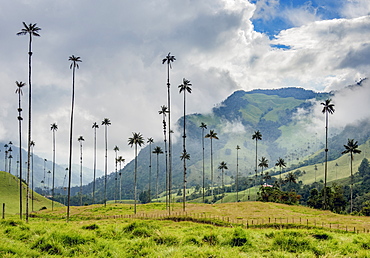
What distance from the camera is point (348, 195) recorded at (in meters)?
188

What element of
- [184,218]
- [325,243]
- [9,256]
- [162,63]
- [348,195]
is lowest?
[348,195]

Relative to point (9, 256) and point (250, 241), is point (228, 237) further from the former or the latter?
point (9, 256)

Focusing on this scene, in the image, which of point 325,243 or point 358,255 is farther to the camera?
point 325,243

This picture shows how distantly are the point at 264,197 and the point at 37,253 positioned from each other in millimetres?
133106

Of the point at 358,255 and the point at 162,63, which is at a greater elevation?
the point at 162,63

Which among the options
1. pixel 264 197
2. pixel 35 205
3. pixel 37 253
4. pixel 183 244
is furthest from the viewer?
pixel 35 205

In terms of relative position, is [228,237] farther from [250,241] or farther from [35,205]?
[35,205]

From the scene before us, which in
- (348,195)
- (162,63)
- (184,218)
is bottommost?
(348,195)

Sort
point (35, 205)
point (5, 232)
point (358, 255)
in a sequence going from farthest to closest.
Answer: point (35, 205) → point (5, 232) → point (358, 255)

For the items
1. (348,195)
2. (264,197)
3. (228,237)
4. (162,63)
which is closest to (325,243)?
(228,237)

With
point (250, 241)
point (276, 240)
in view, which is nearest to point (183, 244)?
point (250, 241)

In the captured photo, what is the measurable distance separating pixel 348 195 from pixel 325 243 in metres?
201

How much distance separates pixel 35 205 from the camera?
148125 millimetres

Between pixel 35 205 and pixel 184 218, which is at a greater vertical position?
pixel 184 218
